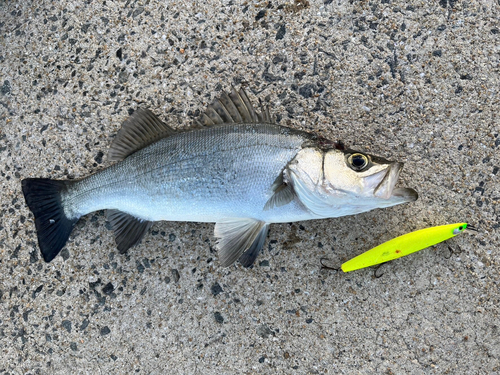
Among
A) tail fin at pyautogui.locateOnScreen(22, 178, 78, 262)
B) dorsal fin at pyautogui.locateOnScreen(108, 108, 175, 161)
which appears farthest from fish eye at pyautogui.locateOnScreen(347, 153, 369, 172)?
tail fin at pyautogui.locateOnScreen(22, 178, 78, 262)

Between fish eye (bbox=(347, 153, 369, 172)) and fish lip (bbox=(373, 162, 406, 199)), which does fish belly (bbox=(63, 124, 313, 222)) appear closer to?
fish eye (bbox=(347, 153, 369, 172))

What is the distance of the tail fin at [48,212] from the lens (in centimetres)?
A: 212

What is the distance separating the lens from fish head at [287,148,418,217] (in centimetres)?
172

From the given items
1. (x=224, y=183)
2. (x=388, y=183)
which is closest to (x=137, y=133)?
(x=224, y=183)

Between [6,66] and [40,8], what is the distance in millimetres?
451

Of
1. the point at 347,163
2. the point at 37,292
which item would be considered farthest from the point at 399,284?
the point at 37,292

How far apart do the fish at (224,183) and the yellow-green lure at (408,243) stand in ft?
0.97

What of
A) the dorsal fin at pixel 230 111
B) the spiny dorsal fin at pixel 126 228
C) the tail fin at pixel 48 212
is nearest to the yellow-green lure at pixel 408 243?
the dorsal fin at pixel 230 111

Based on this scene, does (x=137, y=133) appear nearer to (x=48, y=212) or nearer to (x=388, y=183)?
(x=48, y=212)

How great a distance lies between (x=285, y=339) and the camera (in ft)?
6.95

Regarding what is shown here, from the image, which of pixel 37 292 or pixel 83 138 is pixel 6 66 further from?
pixel 37 292

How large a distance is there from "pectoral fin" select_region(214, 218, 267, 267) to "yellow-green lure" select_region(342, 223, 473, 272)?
1.86 ft

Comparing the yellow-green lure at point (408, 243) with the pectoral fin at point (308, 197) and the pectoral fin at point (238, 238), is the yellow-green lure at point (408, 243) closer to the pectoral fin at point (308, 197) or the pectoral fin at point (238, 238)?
the pectoral fin at point (308, 197)

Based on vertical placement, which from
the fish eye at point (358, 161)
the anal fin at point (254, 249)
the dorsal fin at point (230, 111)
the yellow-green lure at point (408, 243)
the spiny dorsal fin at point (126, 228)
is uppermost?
the dorsal fin at point (230, 111)
